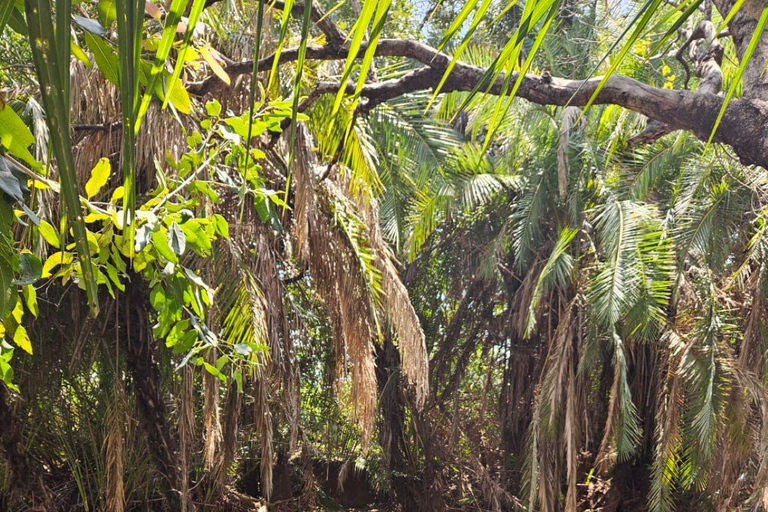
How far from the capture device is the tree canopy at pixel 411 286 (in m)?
3.85

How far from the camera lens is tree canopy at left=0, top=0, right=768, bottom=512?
12.6 ft

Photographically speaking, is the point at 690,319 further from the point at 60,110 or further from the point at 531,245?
the point at 60,110

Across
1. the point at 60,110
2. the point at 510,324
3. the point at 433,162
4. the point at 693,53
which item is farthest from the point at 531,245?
the point at 60,110

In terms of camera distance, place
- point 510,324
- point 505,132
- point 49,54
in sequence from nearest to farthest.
Answer: 1. point 49,54
2. point 505,132
3. point 510,324

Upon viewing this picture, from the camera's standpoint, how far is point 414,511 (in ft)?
35.2

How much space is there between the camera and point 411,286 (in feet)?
37.1

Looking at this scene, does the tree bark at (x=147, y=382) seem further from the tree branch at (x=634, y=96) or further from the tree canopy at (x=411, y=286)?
the tree branch at (x=634, y=96)

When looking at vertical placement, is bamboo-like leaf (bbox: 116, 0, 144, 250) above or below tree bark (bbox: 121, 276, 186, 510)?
below

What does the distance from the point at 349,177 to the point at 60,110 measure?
245 inches

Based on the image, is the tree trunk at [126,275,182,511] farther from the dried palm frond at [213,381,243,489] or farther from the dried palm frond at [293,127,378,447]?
the dried palm frond at [293,127,378,447]

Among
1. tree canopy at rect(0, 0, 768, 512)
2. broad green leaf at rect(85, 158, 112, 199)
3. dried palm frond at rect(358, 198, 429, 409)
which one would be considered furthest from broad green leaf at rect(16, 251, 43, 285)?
dried palm frond at rect(358, 198, 429, 409)

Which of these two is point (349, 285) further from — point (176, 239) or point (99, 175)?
point (99, 175)

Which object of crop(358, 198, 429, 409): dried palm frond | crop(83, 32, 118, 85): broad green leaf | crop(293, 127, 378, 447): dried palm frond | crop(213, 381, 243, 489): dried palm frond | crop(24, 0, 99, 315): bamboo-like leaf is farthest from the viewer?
crop(213, 381, 243, 489): dried palm frond

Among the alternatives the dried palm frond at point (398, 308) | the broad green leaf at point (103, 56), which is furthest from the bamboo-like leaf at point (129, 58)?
the dried palm frond at point (398, 308)
